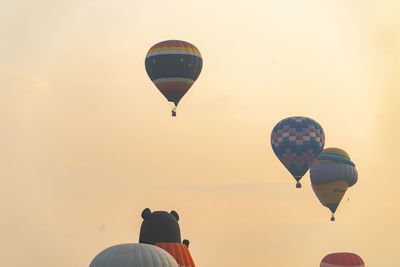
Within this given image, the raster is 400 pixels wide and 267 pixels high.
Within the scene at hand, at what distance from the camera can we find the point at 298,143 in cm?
7906

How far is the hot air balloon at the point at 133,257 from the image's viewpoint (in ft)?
179

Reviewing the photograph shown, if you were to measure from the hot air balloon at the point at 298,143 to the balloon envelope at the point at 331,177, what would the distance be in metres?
7.10

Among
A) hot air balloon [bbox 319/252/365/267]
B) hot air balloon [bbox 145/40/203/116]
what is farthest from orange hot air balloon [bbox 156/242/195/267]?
hot air balloon [bbox 319/252/365/267]

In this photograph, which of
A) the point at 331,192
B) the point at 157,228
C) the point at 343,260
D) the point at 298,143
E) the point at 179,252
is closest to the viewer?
the point at 179,252

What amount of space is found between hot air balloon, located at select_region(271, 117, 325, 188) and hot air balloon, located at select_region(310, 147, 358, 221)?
710cm

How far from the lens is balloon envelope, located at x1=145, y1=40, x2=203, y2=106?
7425 cm

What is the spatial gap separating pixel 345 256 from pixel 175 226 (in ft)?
95.8

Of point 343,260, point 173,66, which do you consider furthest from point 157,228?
point 343,260

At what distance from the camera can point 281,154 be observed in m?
79.7

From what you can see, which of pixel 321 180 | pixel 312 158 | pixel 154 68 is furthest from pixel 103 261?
pixel 321 180

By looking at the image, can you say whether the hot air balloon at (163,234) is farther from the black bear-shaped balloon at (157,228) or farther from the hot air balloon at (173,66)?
the hot air balloon at (173,66)

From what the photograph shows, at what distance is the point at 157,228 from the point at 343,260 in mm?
29707

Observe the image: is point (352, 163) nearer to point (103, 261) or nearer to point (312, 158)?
point (312, 158)

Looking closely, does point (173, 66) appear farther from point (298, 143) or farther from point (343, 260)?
point (343, 260)
